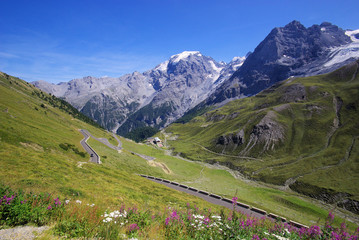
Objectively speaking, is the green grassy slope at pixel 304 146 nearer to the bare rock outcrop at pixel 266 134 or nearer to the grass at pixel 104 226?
the bare rock outcrop at pixel 266 134

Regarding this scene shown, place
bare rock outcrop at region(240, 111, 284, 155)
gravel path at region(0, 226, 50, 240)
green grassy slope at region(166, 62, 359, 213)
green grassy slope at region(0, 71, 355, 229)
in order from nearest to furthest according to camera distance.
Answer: gravel path at region(0, 226, 50, 240)
green grassy slope at region(0, 71, 355, 229)
green grassy slope at region(166, 62, 359, 213)
bare rock outcrop at region(240, 111, 284, 155)

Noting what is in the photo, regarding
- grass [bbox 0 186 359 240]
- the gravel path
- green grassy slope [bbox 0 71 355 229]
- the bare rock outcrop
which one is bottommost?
green grassy slope [bbox 0 71 355 229]

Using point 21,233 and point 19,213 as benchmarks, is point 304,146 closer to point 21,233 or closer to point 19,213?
point 19,213

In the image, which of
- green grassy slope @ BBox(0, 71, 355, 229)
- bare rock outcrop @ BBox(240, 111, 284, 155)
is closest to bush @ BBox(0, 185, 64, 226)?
green grassy slope @ BBox(0, 71, 355, 229)

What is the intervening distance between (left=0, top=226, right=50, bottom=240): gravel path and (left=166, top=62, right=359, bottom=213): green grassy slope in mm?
98596

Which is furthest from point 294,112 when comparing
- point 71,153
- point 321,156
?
point 71,153

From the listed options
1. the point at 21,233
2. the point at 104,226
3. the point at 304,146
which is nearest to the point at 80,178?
the point at 21,233

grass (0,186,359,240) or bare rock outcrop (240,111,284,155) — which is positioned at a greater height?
bare rock outcrop (240,111,284,155)

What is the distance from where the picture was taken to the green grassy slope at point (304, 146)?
86.5 m

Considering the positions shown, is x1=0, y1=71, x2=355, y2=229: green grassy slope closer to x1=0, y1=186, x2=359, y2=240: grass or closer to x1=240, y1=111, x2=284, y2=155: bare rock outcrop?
x1=0, y1=186, x2=359, y2=240: grass

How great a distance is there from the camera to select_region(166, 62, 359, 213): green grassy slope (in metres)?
86.5

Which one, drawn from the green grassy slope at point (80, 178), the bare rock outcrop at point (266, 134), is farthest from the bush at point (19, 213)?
the bare rock outcrop at point (266, 134)

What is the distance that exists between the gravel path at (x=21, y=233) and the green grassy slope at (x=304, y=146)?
9860 centimetres

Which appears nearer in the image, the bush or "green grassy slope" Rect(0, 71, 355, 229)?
the bush
